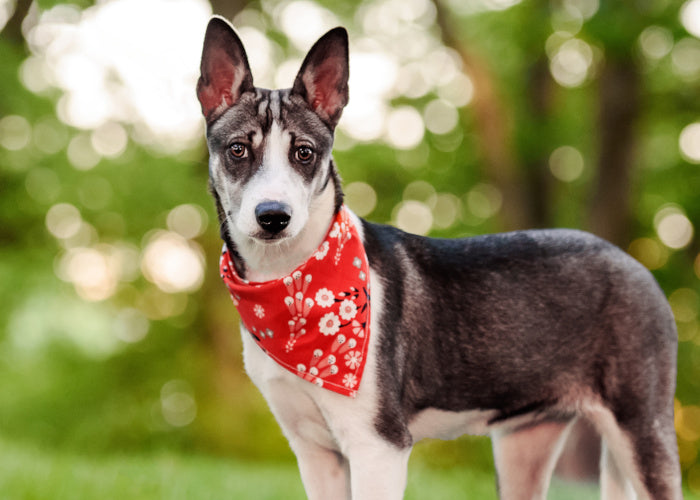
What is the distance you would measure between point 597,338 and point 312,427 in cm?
153

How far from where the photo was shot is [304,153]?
327cm

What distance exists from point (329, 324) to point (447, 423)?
85 cm

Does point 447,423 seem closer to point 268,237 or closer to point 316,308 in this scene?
point 316,308

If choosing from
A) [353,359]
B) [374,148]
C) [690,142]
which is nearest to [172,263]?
[374,148]

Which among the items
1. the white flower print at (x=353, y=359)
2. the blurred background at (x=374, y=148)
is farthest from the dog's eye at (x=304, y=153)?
the blurred background at (x=374, y=148)

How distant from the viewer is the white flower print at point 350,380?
3.23m

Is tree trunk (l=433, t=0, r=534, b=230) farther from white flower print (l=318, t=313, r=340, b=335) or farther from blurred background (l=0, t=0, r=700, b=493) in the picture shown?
white flower print (l=318, t=313, r=340, b=335)

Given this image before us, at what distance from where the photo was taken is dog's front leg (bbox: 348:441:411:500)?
3209mm

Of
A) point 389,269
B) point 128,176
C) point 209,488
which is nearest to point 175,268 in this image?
point 128,176

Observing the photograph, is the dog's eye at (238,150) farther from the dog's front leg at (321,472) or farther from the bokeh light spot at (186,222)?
the bokeh light spot at (186,222)

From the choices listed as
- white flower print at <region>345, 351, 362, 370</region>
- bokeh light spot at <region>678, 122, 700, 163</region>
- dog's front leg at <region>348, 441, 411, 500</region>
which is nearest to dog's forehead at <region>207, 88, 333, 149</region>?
white flower print at <region>345, 351, 362, 370</region>

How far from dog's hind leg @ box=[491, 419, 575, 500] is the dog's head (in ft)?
5.78

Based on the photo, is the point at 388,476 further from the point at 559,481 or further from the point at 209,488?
the point at 559,481

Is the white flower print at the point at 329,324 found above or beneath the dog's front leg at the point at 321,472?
above
